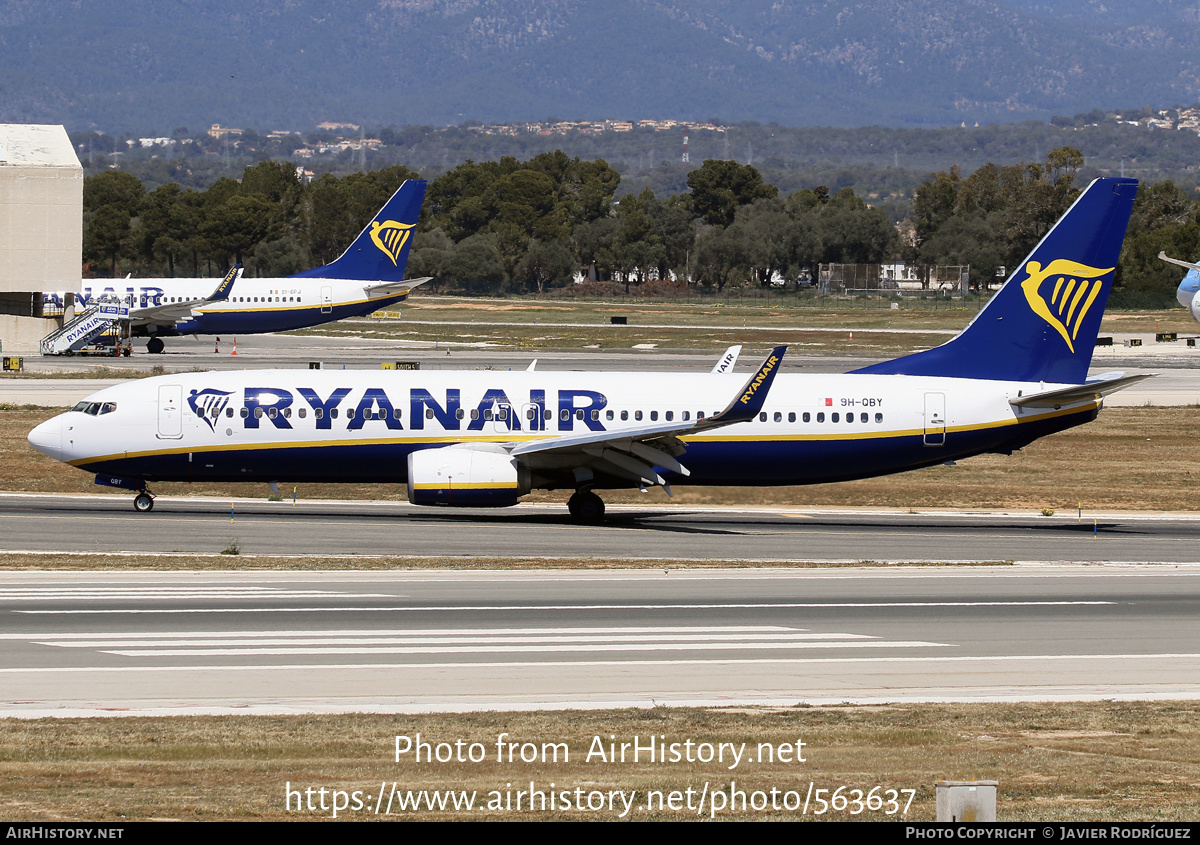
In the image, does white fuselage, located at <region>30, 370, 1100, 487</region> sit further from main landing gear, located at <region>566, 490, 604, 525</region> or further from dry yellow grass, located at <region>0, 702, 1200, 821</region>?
dry yellow grass, located at <region>0, 702, 1200, 821</region>

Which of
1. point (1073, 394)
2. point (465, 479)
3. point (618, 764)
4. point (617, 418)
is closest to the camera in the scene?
point (618, 764)

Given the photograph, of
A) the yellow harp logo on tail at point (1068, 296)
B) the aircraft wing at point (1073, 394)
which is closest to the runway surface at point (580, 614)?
the aircraft wing at point (1073, 394)

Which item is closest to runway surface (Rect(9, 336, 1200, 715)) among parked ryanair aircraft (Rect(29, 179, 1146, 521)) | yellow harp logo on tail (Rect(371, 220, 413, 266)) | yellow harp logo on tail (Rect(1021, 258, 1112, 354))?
parked ryanair aircraft (Rect(29, 179, 1146, 521))

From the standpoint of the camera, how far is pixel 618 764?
47.3 ft

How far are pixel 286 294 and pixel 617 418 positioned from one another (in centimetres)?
5815

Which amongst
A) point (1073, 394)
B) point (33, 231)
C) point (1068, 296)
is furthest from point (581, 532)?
point (33, 231)

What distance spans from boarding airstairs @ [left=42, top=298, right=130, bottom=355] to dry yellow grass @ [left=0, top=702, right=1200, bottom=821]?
241 feet

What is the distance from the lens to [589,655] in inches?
795

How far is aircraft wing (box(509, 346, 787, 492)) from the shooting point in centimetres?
3297

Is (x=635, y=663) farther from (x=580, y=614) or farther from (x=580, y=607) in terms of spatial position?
(x=580, y=607)

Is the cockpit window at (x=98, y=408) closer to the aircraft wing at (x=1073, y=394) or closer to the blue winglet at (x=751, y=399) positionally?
the blue winglet at (x=751, y=399)

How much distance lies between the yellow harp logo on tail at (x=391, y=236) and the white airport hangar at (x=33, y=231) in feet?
59.3

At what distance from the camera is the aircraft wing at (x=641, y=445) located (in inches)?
1298
